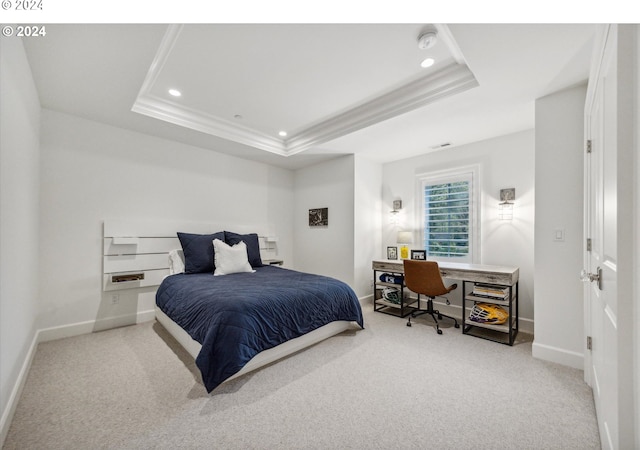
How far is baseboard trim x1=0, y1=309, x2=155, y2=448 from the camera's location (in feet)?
4.95

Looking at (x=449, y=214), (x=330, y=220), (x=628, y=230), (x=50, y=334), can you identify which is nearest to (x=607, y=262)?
(x=628, y=230)

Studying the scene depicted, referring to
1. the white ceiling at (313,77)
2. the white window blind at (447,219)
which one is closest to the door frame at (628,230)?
the white ceiling at (313,77)

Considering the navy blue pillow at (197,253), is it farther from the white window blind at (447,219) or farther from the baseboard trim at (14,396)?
the white window blind at (447,219)

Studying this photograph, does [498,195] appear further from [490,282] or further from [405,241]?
[405,241]

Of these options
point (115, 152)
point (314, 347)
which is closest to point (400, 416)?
point (314, 347)

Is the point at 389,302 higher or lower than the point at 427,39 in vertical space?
lower

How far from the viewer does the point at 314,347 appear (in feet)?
8.39

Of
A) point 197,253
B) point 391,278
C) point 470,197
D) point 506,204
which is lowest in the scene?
point 391,278

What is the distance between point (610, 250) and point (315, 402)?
1.74 meters

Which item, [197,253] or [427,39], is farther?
[197,253]

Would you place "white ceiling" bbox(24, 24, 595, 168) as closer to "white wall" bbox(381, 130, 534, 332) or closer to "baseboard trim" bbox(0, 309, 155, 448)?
"white wall" bbox(381, 130, 534, 332)

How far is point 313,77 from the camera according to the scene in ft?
7.84

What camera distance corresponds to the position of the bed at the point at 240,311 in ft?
6.10

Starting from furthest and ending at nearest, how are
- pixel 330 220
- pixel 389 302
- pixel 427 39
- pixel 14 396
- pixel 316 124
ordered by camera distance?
pixel 330 220, pixel 389 302, pixel 316 124, pixel 427 39, pixel 14 396
